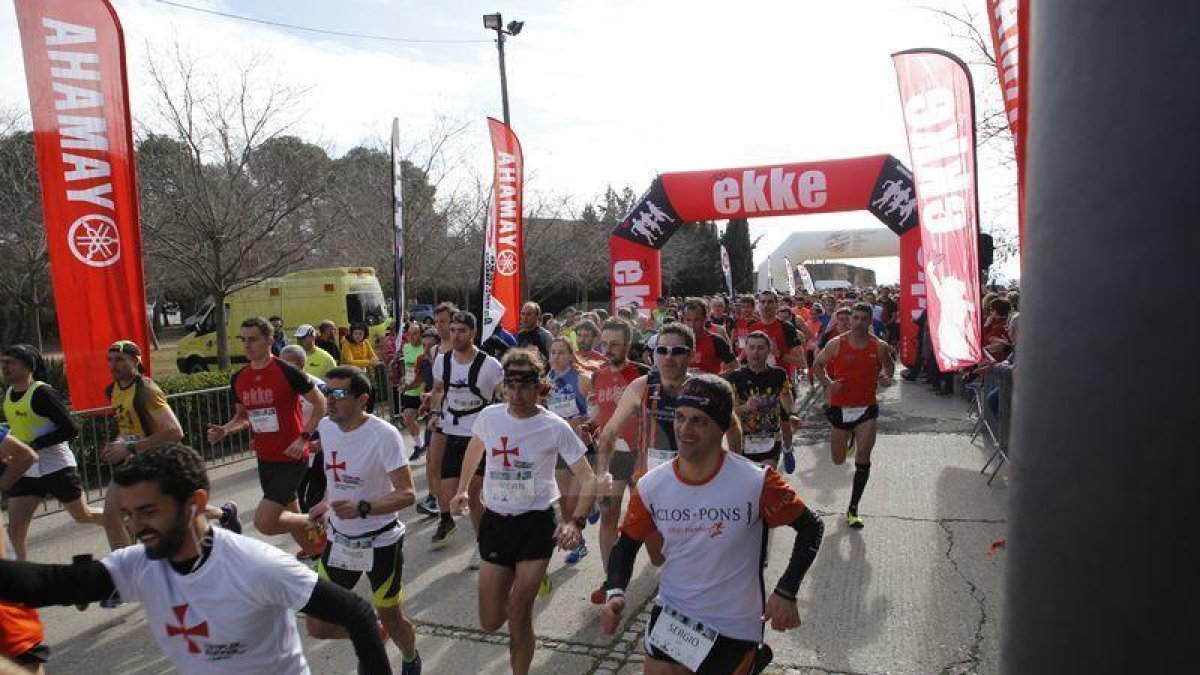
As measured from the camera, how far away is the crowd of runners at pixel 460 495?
101 inches

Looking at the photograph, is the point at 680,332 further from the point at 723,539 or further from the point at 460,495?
the point at 723,539

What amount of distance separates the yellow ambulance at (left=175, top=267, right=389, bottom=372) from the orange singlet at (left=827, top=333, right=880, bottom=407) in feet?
48.0

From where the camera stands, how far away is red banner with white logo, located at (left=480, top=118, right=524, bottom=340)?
10.5 meters

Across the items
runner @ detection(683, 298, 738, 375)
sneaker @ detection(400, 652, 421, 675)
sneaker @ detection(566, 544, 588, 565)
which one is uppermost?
runner @ detection(683, 298, 738, 375)

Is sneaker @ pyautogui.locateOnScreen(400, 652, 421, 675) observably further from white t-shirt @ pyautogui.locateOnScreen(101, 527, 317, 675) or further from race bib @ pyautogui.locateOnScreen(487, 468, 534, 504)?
white t-shirt @ pyautogui.locateOnScreen(101, 527, 317, 675)

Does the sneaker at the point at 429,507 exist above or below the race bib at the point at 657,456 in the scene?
below

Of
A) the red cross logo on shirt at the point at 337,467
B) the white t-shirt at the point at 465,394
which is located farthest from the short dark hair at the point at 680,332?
the white t-shirt at the point at 465,394

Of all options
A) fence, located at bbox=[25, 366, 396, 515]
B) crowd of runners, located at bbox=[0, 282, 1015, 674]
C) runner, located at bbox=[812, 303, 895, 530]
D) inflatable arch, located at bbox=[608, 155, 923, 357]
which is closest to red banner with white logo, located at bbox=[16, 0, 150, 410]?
crowd of runners, located at bbox=[0, 282, 1015, 674]

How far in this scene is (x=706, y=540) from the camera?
3.08m

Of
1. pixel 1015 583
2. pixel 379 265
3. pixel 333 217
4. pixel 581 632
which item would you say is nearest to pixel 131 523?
pixel 1015 583

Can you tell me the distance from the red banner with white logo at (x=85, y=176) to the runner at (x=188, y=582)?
14.2ft

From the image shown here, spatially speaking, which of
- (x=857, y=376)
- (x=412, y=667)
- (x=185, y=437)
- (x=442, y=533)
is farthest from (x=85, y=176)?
(x=857, y=376)

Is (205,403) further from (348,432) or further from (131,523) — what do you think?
(131,523)

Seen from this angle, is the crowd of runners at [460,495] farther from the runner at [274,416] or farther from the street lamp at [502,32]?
the street lamp at [502,32]
